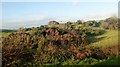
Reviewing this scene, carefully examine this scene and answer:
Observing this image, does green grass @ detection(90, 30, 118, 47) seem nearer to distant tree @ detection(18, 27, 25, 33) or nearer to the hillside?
the hillside

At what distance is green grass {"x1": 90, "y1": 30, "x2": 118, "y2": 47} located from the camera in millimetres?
9602

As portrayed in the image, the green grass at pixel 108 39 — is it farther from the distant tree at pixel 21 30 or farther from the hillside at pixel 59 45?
the distant tree at pixel 21 30

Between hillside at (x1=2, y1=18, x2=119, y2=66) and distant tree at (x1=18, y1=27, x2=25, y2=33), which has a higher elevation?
distant tree at (x1=18, y1=27, x2=25, y2=33)

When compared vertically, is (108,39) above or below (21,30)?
below

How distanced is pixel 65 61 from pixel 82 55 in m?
0.62

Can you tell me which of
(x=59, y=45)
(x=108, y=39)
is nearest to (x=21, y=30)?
(x=59, y=45)

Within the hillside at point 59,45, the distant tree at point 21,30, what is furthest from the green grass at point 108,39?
the distant tree at point 21,30

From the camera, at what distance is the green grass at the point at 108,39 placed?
9602 millimetres

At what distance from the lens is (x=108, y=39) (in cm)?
1003

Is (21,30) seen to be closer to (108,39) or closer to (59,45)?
(59,45)

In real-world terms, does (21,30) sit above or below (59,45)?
above

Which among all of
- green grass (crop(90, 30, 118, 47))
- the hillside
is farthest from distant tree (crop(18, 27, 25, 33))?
green grass (crop(90, 30, 118, 47))

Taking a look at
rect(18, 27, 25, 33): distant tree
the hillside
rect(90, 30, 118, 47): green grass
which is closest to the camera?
the hillside

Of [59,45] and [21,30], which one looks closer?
[59,45]
